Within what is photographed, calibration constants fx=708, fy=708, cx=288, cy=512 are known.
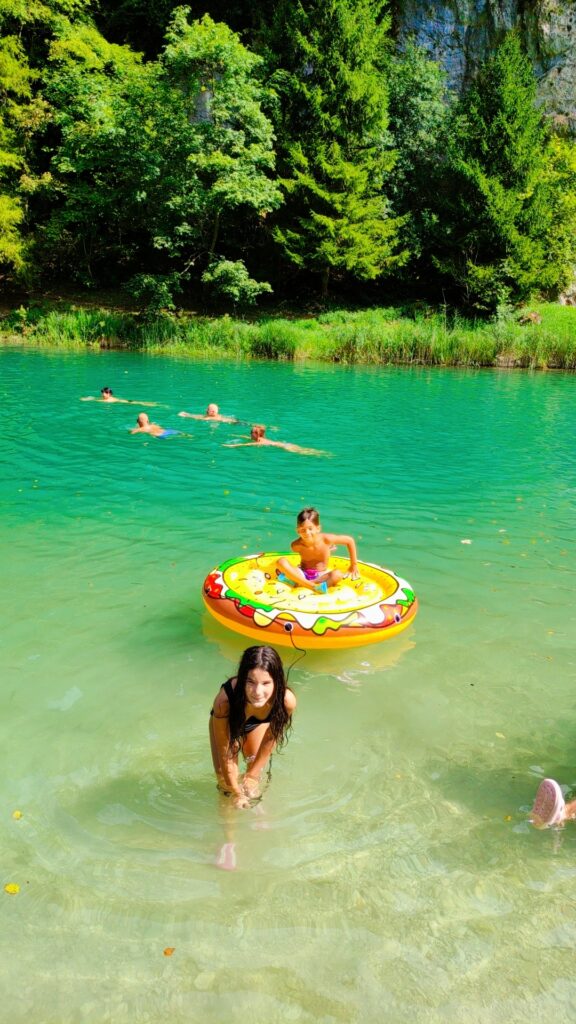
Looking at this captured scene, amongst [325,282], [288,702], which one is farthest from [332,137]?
[288,702]

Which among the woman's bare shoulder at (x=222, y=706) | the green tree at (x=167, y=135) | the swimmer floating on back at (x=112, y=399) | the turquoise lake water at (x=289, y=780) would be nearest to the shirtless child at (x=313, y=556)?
the turquoise lake water at (x=289, y=780)

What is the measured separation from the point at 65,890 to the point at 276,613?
2.80 meters

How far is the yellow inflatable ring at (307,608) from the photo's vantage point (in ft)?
18.8

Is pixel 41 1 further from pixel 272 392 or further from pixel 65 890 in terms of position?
pixel 65 890

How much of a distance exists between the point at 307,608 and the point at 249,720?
6.41 ft

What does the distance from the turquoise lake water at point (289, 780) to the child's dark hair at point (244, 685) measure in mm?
510

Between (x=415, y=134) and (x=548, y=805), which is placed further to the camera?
(x=415, y=134)

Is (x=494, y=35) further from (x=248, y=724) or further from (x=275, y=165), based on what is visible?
(x=248, y=724)

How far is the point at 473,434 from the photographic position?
15805 millimetres

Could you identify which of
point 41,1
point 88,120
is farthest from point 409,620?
point 41,1

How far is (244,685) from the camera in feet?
12.4

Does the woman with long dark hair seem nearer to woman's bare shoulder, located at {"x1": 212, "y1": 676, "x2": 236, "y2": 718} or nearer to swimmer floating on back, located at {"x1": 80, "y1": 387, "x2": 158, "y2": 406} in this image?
woman's bare shoulder, located at {"x1": 212, "y1": 676, "x2": 236, "y2": 718}

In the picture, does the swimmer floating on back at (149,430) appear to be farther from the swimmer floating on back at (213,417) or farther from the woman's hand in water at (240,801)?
the woman's hand in water at (240,801)

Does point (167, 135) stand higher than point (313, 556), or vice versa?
point (167, 135)
